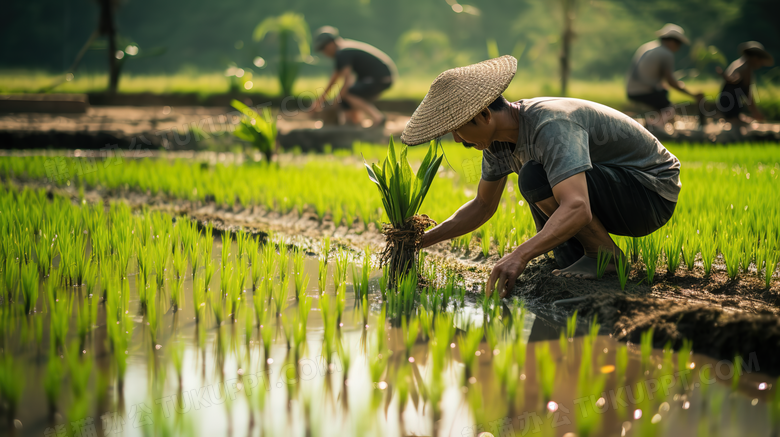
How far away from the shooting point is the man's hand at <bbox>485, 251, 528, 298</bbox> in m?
1.89

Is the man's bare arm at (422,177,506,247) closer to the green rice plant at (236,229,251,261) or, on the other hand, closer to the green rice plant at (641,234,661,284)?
the green rice plant at (641,234,661,284)

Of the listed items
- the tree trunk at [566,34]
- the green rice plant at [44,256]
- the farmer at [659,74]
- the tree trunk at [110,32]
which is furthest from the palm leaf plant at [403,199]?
the tree trunk at [110,32]

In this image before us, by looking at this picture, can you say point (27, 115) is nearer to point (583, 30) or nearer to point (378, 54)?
point (378, 54)

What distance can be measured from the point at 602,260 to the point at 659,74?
18.7 feet

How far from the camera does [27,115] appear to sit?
9.03 meters

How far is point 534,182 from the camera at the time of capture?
2029 millimetres

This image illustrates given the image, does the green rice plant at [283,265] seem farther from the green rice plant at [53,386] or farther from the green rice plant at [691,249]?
the green rice plant at [691,249]

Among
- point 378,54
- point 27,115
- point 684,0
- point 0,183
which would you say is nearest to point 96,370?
point 0,183

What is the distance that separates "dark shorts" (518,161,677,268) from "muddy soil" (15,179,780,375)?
8.3 inches

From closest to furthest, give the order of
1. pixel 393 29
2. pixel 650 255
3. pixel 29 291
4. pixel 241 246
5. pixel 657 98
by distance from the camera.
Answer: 1. pixel 29 291
2. pixel 650 255
3. pixel 241 246
4. pixel 657 98
5. pixel 393 29

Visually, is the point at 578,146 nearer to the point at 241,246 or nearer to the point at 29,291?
the point at 241,246

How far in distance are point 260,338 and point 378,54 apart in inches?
257

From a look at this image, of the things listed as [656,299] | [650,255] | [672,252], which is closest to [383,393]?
[656,299]

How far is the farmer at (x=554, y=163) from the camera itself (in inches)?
73.5
